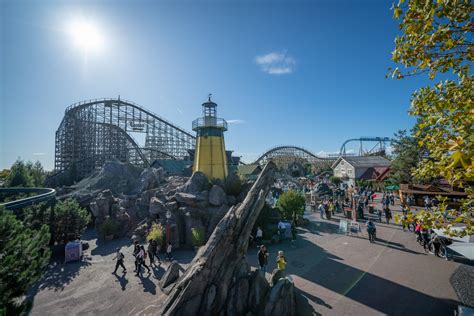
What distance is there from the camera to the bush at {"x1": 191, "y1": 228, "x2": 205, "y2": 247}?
11812 mm

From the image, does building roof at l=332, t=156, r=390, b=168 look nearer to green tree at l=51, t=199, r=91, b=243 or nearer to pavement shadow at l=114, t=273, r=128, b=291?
pavement shadow at l=114, t=273, r=128, b=291

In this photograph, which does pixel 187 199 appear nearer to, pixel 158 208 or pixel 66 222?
pixel 158 208

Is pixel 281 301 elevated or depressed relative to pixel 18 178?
depressed

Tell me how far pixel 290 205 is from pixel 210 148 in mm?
8552

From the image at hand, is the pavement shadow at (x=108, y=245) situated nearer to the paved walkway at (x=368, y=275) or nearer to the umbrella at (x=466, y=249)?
the paved walkway at (x=368, y=275)

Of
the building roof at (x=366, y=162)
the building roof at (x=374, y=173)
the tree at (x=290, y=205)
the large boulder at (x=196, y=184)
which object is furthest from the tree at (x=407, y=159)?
the large boulder at (x=196, y=184)

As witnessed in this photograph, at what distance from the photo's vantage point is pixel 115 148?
36.5 metres

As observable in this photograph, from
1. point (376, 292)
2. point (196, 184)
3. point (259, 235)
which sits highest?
point (196, 184)

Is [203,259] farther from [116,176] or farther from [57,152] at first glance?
[57,152]

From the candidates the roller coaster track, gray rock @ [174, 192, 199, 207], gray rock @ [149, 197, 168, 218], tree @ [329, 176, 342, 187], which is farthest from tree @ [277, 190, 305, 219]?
tree @ [329, 176, 342, 187]

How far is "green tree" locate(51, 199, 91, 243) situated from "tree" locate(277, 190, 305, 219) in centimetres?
1360

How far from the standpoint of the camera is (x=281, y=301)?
5.75 metres

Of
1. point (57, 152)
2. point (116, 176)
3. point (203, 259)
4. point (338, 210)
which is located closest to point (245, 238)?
point (203, 259)

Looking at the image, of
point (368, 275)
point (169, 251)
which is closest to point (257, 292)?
point (368, 275)
